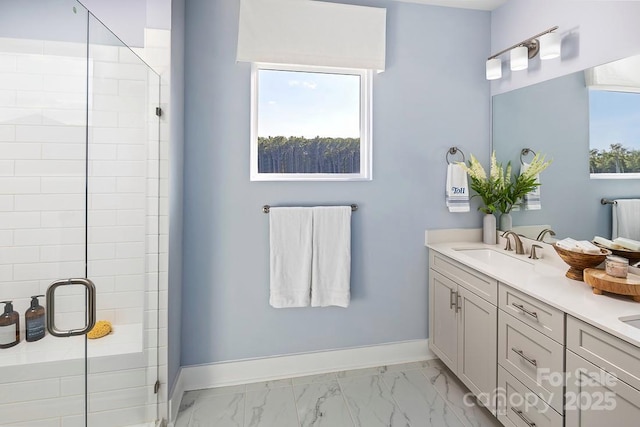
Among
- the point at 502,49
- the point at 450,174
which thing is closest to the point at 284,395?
the point at 450,174

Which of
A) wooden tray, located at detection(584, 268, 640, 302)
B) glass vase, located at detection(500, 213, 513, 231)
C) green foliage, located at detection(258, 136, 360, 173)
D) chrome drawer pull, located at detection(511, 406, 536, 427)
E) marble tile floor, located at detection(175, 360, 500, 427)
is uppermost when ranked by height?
green foliage, located at detection(258, 136, 360, 173)

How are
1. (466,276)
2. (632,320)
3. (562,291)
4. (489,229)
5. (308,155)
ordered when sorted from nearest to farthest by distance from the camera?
(632,320), (562,291), (466,276), (308,155), (489,229)

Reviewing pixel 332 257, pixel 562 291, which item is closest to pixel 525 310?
pixel 562 291

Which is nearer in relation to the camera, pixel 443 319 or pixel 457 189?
pixel 443 319

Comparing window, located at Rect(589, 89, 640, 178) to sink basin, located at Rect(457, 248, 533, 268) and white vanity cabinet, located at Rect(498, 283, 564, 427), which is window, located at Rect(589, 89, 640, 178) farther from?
white vanity cabinet, located at Rect(498, 283, 564, 427)

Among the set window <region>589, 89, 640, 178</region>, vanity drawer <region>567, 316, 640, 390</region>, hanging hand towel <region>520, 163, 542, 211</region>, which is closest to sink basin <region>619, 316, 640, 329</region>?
vanity drawer <region>567, 316, 640, 390</region>

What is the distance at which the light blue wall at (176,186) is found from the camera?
1846 millimetres

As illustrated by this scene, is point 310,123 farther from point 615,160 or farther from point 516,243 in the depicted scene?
point 615,160

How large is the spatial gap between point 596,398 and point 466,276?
2.83 ft

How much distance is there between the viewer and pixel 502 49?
246 centimetres

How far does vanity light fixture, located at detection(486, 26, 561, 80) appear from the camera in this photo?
1924mm

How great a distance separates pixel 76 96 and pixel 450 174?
85.8 inches

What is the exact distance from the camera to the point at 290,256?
227 cm

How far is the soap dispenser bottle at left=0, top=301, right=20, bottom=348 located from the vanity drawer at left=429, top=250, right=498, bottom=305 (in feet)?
6.64
